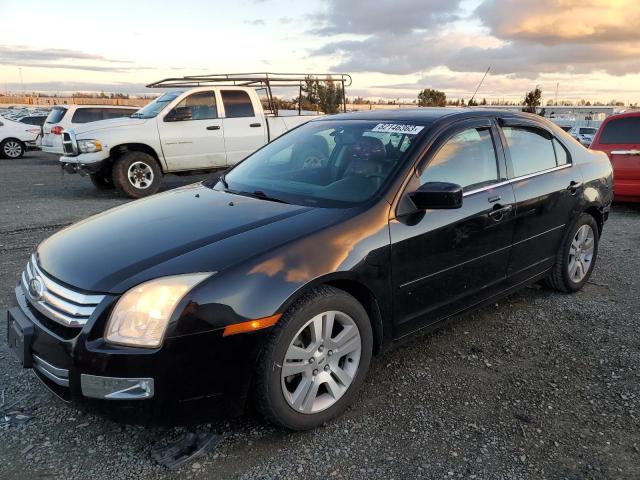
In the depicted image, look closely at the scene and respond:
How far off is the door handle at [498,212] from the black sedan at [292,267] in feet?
0.04

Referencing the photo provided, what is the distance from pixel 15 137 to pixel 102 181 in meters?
10.1

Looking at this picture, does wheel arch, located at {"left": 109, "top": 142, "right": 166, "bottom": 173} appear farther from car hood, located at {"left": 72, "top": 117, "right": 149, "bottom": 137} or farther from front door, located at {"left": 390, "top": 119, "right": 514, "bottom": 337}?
front door, located at {"left": 390, "top": 119, "right": 514, "bottom": 337}

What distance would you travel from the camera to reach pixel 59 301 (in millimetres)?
2469

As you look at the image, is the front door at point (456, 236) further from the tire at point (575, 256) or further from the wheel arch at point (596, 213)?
the wheel arch at point (596, 213)

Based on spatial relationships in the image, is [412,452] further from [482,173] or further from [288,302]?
[482,173]

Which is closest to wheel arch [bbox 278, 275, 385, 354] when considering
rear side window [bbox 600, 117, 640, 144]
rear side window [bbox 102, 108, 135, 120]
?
rear side window [bbox 600, 117, 640, 144]

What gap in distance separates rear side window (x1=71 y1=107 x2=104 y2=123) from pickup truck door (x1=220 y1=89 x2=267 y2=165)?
6448mm

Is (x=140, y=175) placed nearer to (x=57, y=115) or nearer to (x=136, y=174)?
(x=136, y=174)

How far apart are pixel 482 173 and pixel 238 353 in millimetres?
2122

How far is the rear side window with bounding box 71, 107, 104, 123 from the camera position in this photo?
49.0ft

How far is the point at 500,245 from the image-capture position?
11.9 ft

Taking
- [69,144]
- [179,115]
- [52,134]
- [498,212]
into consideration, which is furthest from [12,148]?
[498,212]

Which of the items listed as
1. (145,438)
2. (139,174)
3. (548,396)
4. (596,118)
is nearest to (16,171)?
(139,174)

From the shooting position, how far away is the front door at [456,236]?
10.0ft
